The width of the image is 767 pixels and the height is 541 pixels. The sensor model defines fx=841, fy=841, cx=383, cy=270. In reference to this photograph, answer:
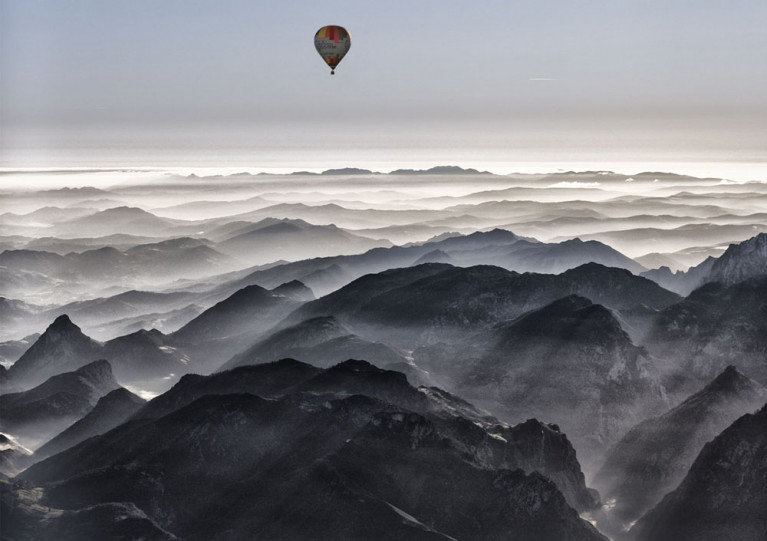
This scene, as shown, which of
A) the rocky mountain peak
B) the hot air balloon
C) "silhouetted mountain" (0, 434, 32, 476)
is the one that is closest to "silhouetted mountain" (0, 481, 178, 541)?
"silhouetted mountain" (0, 434, 32, 476)

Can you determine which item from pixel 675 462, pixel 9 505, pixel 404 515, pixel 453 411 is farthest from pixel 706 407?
pixel 9 505

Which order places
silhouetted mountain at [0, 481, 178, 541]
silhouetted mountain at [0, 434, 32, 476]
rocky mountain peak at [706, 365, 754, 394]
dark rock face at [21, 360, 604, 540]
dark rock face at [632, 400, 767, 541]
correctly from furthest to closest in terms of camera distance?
rocky mountain peak at [706, 365, 754, 394], silhouetted mountain at [0, 434, 32, 476], dark rock face at [632, 400, 767, 541], dark rock face at [21, 360, 604, 540], silhouetted mountain at [0, 481, 178, 541]

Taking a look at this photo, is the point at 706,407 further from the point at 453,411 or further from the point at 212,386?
the point at 212,386

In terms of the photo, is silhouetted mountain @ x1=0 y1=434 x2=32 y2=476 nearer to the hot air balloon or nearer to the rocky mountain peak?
the hot air balloon

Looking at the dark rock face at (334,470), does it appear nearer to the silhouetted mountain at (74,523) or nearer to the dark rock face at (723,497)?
the silhouetted mountain at (74,523)

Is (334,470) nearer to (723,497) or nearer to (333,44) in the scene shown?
(723,497)

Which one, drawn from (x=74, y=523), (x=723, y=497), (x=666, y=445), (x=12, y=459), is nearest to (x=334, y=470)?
(x=74, y=523)
